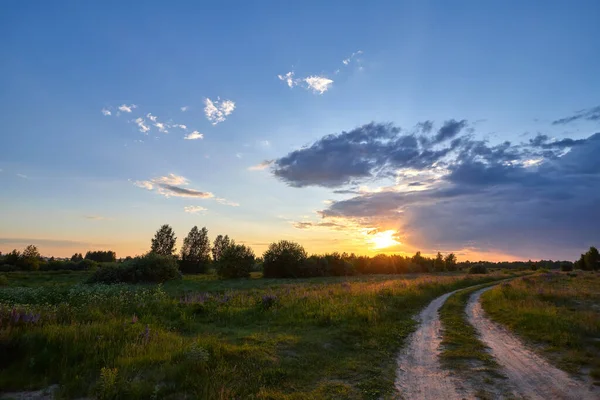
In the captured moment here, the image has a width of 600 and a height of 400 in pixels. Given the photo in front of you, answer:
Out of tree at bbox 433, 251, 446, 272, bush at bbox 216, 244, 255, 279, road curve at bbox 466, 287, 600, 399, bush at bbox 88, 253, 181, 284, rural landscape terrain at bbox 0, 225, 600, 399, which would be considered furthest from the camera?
tree at bbox 433, 251, 446, 272

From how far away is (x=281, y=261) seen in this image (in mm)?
76562

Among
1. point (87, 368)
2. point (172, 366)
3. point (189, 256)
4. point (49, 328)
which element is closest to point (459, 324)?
point (172, 366)

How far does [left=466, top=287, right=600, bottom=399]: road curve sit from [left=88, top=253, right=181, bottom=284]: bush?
4934cm

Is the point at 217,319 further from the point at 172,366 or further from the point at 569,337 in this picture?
the point at 569,337

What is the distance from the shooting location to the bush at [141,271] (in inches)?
1973

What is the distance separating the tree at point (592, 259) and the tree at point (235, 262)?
111659mm

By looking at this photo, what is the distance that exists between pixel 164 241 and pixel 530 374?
110m

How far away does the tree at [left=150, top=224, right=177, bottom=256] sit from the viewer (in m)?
106

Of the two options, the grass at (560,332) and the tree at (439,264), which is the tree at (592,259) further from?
the grass at (560,332)

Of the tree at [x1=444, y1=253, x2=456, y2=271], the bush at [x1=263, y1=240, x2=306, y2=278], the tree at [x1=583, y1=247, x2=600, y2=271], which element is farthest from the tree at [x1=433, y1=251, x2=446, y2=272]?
the bush at [x1=263, y1=240, x2=306, y2=278]

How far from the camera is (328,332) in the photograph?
47.4ft

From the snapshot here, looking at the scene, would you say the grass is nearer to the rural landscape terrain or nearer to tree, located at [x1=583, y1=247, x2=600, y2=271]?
the rural landscape terrain

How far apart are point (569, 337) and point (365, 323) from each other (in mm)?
8362

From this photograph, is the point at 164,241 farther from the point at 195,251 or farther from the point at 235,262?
the point at 235,262
